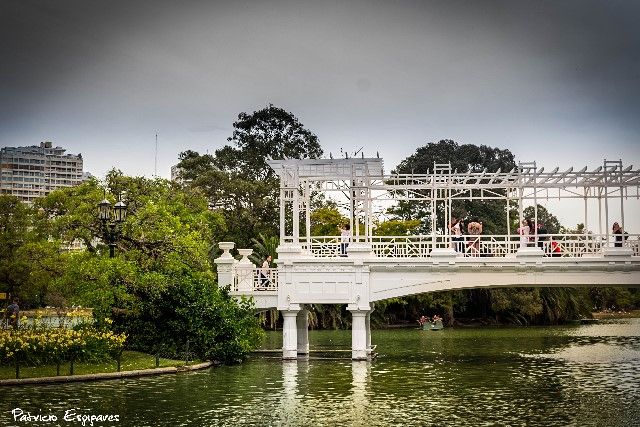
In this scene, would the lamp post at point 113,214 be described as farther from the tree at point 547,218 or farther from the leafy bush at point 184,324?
the tree at point 547,218

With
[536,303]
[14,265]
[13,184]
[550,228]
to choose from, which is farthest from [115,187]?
[13,184]

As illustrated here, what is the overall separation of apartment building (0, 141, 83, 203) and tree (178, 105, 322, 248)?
43008 millimetres

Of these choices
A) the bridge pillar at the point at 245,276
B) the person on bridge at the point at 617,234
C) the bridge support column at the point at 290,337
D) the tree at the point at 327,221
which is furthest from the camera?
the tree at the point at 327,221

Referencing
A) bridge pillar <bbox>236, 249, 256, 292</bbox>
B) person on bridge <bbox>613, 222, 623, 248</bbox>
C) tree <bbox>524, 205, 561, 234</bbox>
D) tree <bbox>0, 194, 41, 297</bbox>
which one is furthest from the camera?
tree <bbox>524, 205, 561, 234</bbox>

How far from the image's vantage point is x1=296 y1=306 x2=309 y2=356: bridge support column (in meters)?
34.2

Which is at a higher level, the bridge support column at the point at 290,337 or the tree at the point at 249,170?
the tree at the point at 249,170

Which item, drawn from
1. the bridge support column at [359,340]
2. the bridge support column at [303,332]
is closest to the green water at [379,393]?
the bridge support column at [359,340]

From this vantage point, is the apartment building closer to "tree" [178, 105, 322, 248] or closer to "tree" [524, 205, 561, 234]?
"tree" [178, 105, 322, 248]

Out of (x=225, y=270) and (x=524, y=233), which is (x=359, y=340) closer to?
(x=225, y=270)

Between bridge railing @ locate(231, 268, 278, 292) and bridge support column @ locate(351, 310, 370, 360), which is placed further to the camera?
bridge railing @ locate(231, 268, 278, 292)

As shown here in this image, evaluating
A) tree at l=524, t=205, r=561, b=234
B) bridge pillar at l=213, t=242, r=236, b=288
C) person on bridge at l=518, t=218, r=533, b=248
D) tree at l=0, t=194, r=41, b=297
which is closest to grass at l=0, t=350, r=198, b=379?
bridge pillar at l=213, t=242, r=236, b=288

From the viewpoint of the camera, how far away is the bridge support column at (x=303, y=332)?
112 ft

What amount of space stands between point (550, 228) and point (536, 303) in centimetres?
2266

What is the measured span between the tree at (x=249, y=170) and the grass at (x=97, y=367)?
32039 millimetres
